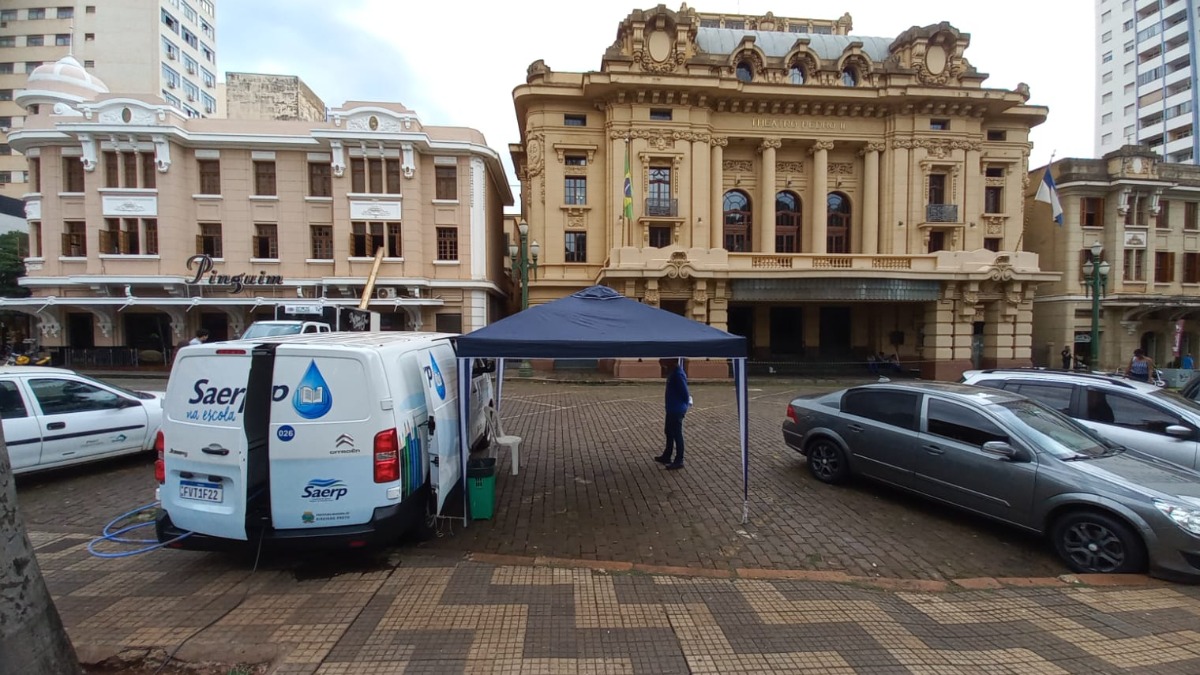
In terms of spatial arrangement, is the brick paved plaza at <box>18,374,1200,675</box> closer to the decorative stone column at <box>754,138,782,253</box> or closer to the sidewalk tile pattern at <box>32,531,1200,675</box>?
the sidewalk tile pattern at <box>32,531,1200,675</box>

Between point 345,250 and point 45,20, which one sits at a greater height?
point 45,20

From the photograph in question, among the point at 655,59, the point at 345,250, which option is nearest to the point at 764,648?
the point at 345,250

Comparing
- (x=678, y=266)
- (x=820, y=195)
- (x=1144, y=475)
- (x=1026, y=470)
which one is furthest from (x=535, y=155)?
(x=1144, y=475)

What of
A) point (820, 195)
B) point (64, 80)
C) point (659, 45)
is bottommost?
point (820, 195)

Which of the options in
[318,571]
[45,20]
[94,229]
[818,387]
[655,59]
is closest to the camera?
[318,571]

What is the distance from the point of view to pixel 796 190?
1105 inches

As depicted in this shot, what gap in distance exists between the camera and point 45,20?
46.4 meters

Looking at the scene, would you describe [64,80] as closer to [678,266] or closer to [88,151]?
[88,151]

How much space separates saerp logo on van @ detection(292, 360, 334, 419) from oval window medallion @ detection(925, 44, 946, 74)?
113ft

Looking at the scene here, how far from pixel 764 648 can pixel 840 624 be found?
2.44 ft

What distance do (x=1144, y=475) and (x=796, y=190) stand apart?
2593 centimetres

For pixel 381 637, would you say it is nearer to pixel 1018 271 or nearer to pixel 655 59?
pixel 655 59

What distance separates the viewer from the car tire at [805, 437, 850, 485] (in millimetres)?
6934

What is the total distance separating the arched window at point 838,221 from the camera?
93.2ft
